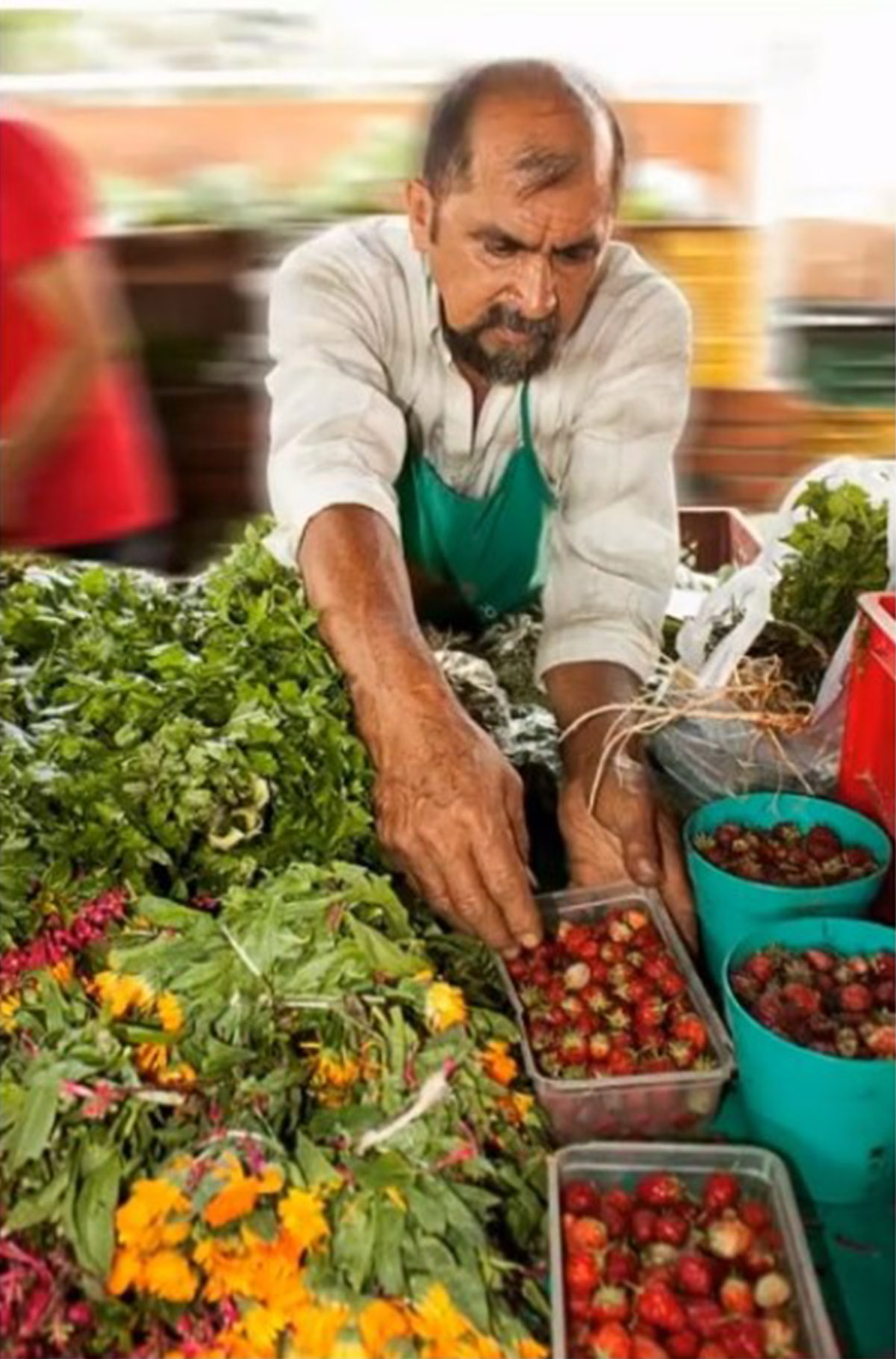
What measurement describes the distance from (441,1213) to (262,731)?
2.10 ft

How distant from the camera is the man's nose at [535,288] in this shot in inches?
80.5

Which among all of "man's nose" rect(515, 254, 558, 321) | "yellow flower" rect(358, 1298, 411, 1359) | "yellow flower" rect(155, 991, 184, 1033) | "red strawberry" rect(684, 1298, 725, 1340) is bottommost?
"red strawberry" rect(684, 1298, 725, 1340)

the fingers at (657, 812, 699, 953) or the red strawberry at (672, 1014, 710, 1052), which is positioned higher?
the red strawberry at (672, 1014, 710, 1052)

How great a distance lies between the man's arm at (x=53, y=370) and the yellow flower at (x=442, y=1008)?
1719mm

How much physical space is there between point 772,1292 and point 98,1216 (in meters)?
0.64

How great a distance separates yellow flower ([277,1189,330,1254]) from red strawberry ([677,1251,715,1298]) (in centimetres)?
34

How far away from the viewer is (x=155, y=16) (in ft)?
11.3

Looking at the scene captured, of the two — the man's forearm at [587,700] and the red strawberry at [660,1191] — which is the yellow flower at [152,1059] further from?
the man's forearm at [587,700]

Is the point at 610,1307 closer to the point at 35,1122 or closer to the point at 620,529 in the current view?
the point at 35,1122

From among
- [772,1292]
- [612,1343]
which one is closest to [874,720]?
[772,1292]

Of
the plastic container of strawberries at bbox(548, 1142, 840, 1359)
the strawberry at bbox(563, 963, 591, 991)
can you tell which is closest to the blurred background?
the strawberry at bbox(563, 963, 591, 991)

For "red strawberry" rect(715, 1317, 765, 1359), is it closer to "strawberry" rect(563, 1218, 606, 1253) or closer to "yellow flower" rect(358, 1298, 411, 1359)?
"strawberry" rect(563, 1218, 606, 1253)

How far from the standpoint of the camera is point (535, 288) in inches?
81.8

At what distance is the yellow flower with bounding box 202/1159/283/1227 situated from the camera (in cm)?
121
